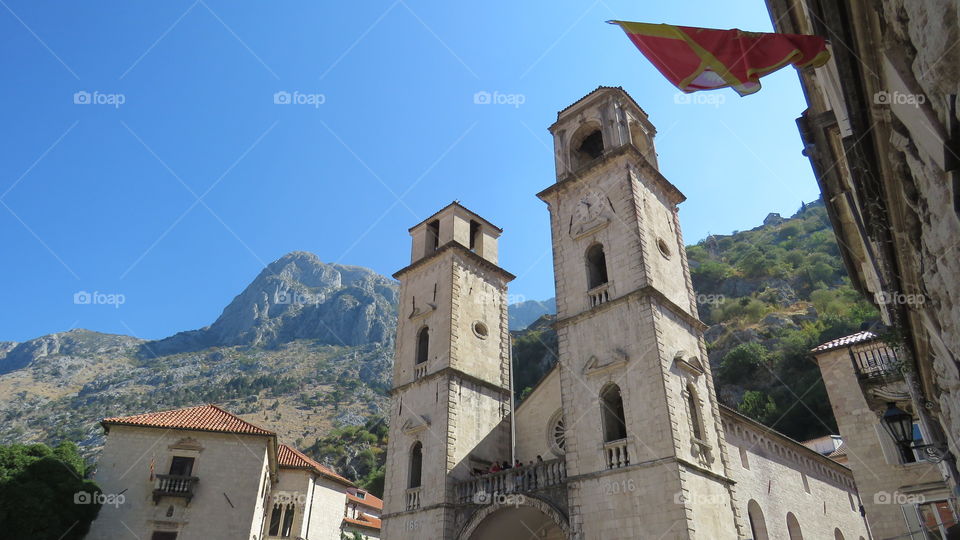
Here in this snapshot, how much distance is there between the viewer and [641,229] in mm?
19062

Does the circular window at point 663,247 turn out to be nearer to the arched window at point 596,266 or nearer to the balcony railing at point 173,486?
the arched window at point 596,266

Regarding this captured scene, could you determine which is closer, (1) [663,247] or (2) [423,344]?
(1) [663,247]

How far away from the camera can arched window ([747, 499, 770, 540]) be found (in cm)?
2066

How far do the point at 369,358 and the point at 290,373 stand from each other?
16.9 meters

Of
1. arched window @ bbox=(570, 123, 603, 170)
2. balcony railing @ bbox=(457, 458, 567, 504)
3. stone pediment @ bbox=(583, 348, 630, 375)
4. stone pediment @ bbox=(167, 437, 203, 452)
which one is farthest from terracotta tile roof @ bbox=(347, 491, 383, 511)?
arched window @ bbox=(570, 123, 603, 170)

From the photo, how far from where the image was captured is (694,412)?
17.3 m

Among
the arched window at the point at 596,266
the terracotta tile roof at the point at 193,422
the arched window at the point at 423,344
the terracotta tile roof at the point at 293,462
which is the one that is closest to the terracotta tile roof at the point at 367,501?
the terracotta tile roof at the point at 293,462

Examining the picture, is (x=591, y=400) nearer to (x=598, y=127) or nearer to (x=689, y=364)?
(x=689, y=364)

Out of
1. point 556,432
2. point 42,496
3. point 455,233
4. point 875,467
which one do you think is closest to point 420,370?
point 556,432

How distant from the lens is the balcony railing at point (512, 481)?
1797cm

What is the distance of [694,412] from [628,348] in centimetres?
271

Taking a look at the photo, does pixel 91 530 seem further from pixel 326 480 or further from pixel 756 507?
pixel 756 507

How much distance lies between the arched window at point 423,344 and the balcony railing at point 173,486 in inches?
424

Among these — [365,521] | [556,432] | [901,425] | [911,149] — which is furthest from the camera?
[365,521]
